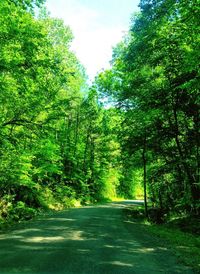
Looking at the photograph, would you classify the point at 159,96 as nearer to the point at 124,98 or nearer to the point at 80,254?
the point at 124,98

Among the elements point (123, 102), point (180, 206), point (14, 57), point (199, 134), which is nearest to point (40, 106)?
point (14, 57)

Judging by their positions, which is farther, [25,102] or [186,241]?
[25,102]

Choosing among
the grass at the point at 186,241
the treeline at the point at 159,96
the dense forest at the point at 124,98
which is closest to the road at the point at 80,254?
Answer: the grass at the point at 186,241

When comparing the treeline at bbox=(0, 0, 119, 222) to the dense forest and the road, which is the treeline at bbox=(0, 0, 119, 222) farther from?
the road

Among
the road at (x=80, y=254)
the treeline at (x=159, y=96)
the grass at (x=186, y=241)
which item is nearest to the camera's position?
the road at (x=80, y=254)

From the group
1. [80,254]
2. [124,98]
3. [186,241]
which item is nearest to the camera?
[80,254]

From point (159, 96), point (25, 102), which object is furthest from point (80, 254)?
point (159, 96)

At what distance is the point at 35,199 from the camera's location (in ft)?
80.7

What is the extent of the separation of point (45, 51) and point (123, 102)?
932 cm

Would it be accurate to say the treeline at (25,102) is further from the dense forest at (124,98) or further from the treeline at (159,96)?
the treeline at (159,96)

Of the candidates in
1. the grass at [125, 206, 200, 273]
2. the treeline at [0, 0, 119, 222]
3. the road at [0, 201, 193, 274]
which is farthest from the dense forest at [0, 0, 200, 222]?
the road at [0, 201, 193, 274]

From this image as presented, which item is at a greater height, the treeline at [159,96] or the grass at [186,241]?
the treeline at [159,96]

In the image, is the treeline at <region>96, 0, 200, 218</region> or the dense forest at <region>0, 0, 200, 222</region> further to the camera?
the treeline at <region>96, 0, 200, 218</region>

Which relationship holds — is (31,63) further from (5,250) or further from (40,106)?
(5,250)
